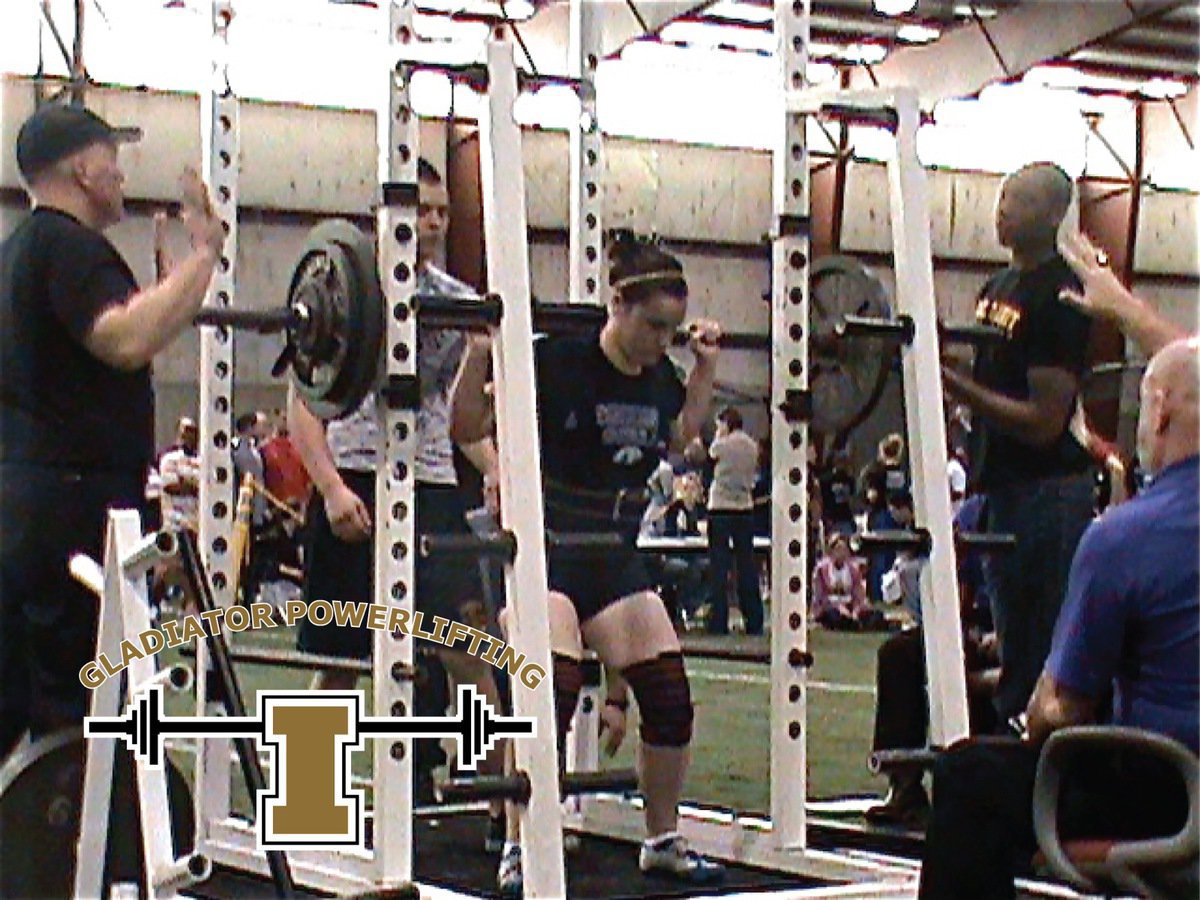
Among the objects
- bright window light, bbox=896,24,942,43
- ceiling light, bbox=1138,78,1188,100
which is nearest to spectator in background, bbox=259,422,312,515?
bright window light, bbox=896,24,942,43

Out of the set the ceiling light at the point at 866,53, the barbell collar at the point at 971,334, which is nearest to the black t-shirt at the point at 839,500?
the ceiling light at the point at 866,53

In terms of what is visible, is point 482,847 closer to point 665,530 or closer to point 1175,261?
point 665,530

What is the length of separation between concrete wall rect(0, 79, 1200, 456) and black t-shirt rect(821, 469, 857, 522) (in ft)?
3.75

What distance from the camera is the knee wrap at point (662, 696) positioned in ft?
12.8

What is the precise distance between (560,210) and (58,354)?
11739 millimetres

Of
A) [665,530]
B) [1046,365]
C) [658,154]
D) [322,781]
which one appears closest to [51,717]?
[322,781]

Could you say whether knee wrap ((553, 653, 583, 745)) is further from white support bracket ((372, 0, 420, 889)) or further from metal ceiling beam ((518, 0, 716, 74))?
metal ceiling beam ((518, 0, 716, 74))

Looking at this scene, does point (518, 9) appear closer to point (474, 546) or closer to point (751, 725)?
point (751, 725)

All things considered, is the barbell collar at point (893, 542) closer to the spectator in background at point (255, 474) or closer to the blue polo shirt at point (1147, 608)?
the blue polo shirt at point (1147, 608)

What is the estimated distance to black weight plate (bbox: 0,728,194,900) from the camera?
3.08m

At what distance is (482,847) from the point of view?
4.55m

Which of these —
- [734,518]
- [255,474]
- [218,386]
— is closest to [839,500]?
[734,518]

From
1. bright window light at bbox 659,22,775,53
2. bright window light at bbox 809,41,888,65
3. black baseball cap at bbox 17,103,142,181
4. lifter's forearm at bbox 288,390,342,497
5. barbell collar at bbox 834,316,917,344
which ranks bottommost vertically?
lifter's forearm at bbox 288,390,342,497

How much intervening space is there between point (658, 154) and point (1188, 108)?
516 centimetres
